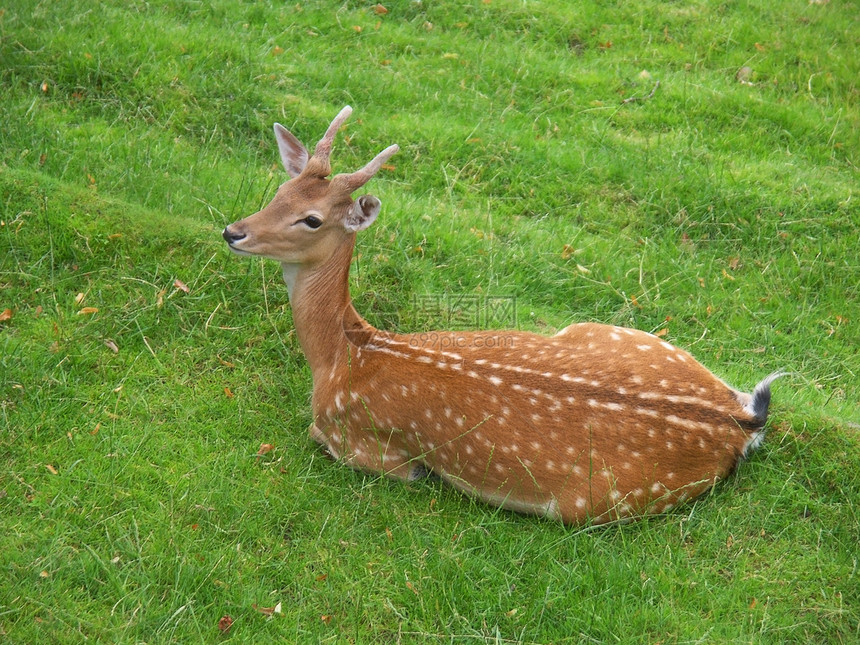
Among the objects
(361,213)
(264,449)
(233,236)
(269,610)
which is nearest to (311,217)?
(361,213)

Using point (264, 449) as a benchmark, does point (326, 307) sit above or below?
above

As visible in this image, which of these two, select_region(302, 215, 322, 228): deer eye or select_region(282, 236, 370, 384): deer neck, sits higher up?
select_region(302, 215, 322, 228): deer eye

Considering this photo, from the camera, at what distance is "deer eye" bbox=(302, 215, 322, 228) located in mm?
4926

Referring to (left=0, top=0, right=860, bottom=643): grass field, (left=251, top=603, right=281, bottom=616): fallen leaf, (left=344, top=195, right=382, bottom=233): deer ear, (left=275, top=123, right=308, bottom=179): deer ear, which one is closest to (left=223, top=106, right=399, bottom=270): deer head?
(left=344, top=195, right=382, bottom=233): deer ear

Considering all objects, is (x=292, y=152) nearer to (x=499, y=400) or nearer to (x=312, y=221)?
(x=312, y=221)

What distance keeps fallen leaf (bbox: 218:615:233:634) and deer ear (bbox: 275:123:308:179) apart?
2.62 metres

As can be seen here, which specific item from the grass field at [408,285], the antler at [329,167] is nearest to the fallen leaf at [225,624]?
the grass field at [408,285]

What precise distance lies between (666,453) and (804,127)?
5.04 metres

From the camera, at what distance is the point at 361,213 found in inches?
197

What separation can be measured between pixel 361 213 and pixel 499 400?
1.33 meters

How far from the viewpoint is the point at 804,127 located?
8195 millimetres

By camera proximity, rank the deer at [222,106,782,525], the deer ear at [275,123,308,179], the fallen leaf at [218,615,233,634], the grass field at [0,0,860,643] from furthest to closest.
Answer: the deer ear at [275,123,308,179] < the deer at [222,106,782,525] < the grass field at [0,0,860,643] < the fallen leaf at [218,615,233,634]

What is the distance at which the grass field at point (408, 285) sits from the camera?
4195 millimetres

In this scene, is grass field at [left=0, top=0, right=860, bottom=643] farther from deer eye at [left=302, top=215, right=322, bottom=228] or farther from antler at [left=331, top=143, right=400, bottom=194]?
antler at [left=331, top=143, right=400, bottom=194]
